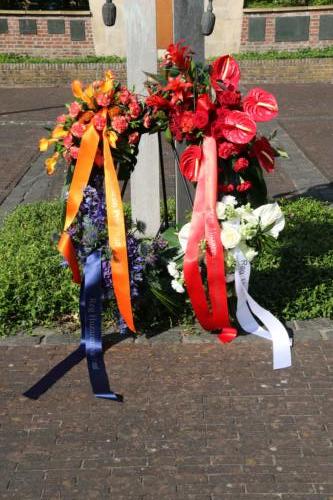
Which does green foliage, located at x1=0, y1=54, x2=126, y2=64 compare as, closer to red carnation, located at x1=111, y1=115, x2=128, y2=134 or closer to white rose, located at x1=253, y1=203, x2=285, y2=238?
red carnation, located at x1=111, y1=115, x2=128, y2=134

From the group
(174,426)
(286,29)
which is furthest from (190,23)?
(286,29)

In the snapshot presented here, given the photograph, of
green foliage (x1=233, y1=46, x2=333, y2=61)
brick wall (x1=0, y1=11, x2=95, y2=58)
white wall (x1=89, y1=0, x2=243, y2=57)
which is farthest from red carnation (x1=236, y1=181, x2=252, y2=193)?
brick wall (x1=0, y1=11, x2=95, y2=58)

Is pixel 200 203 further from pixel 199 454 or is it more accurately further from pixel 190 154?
pixel 199 454

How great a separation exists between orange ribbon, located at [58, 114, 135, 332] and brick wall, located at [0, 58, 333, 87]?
13539mm

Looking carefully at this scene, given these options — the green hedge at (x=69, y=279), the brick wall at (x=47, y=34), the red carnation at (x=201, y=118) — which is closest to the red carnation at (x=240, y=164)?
the red carnation at (x=201, y=118)

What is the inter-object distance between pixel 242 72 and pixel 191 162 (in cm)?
1375

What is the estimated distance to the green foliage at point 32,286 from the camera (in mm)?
4734

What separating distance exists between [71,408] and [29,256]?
1.77m

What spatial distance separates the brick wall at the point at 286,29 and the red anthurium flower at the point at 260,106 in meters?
14.9

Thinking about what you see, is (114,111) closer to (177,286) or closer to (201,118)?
(201,118)

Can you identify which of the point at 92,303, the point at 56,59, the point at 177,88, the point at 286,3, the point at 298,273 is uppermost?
the point at 177,88

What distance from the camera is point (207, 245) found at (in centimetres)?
419

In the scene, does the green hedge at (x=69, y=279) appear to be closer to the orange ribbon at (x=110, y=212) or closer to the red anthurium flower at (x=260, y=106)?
the orange ribbon at (x=110, y=212)

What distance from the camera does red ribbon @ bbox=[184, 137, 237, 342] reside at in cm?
414
